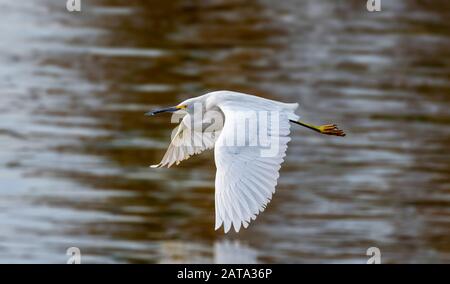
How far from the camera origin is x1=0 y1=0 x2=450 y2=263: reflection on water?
15289 millimetres

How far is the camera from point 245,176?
706 centimetres

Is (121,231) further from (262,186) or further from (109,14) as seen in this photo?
(109,14)

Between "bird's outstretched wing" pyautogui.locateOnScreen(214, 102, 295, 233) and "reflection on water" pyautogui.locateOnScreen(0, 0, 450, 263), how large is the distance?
7.27 metres

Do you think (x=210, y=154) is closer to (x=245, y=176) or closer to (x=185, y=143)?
(x=185, y=143)

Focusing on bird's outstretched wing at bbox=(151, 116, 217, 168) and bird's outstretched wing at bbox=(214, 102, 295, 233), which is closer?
bird's outstretched wing at bbox=(214, 102, 295, 233)

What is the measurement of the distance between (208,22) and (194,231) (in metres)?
10.1

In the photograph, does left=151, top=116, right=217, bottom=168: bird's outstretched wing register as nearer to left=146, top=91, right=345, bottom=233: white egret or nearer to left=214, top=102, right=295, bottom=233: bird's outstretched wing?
left=146, top=91, right=345, bottom=233: white egret

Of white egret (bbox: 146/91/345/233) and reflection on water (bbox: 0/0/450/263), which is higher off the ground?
reflection on water (bbox: 0/0/450/263)

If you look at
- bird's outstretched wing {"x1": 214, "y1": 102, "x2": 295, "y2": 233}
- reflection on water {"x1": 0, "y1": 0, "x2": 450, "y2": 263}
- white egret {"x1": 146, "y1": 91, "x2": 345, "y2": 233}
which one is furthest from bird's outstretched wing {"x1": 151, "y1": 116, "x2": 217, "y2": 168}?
reflection on water {"x1": 0, "y1": 0, "x2": 450, "y2": 263}

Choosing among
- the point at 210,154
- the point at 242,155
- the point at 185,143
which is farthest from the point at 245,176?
the point at 210,154

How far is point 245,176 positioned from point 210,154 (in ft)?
36.2

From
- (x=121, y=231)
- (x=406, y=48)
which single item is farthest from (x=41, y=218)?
(x=406, y=48)

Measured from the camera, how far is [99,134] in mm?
19031

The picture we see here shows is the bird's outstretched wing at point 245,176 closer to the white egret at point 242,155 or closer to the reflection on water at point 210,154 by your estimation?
the white egret at point 242,155
